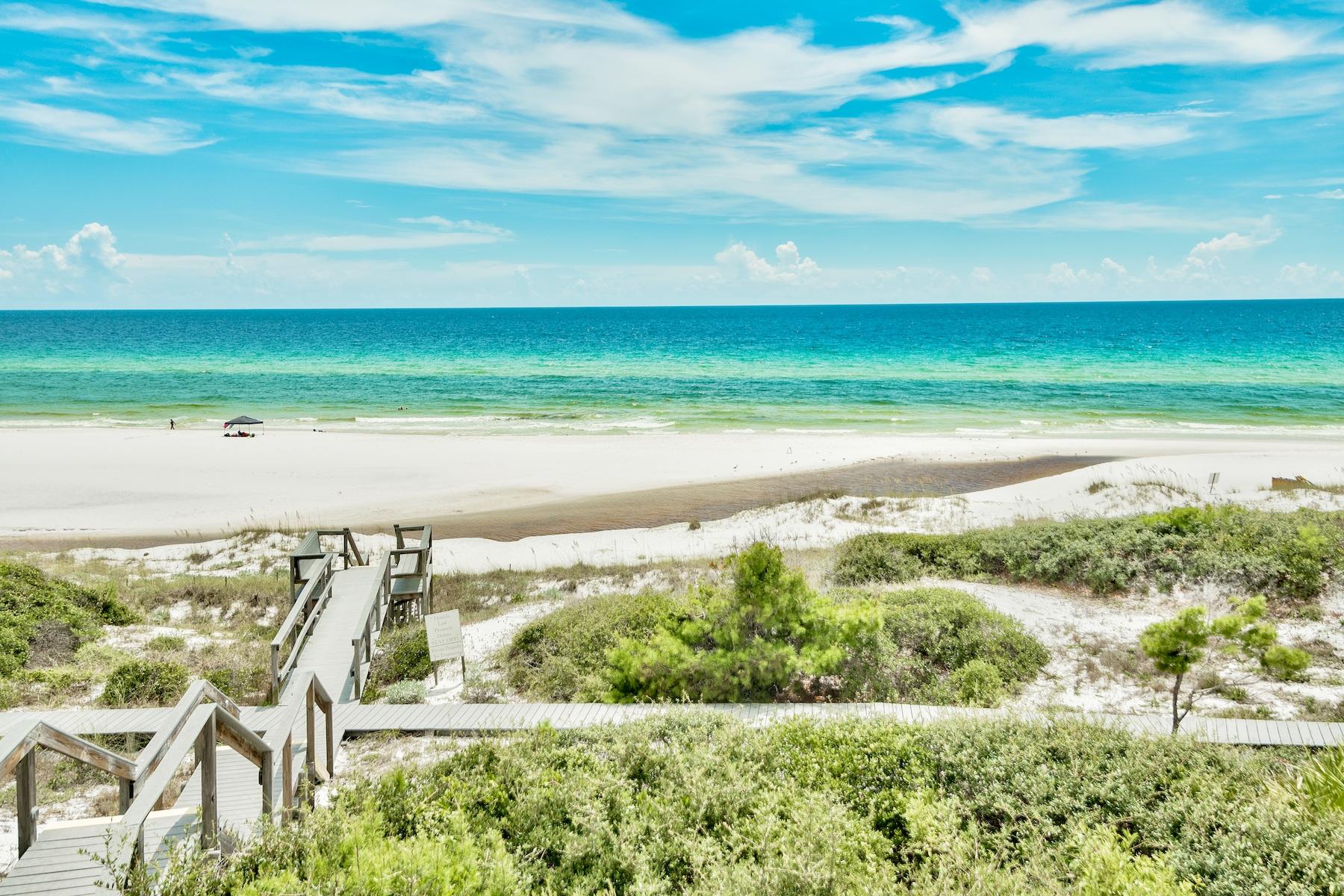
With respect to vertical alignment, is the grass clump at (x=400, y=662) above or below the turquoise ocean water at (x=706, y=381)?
below

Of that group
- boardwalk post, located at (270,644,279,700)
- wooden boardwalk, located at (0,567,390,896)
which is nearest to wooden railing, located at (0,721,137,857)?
wooden boardwalk, located at (0,567,390,896)

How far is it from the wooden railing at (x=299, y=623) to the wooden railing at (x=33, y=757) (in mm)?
3966

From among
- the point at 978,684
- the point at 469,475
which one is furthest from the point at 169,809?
the point at 469,475

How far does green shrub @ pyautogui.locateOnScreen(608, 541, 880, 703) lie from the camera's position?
9039 millimetres

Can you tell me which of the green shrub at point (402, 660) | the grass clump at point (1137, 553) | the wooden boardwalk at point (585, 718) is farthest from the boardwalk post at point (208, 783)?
the grass clump at point (1137, 553)

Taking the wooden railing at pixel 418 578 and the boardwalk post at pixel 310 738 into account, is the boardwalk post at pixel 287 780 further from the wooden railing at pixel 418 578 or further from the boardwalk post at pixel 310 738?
the wooden railing at pixel 418 578

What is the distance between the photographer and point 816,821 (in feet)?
17.9

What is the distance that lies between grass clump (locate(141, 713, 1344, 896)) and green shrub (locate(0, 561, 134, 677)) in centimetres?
800

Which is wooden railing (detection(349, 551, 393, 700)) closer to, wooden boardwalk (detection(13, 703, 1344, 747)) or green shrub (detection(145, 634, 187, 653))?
wooden boardwalk (detection(13, 703, 1344, 747))

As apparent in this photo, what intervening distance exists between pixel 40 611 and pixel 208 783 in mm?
9952

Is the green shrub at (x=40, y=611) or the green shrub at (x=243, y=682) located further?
the green shrub at (x=40, y=611)

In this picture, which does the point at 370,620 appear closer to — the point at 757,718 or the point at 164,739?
the point at 757,718

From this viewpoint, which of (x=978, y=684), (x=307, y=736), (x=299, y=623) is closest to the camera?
(x=307, y=736)

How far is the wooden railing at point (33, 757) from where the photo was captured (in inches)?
186
